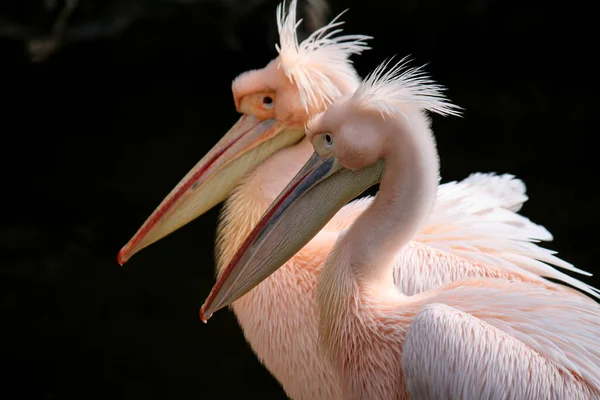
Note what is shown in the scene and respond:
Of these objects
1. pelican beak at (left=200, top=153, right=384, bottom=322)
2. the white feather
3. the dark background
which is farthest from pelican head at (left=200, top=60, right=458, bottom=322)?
the dark background

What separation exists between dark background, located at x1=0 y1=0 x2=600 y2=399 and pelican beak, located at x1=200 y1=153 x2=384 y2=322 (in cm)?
162

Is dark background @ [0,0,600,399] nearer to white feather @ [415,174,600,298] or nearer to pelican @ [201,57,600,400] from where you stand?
white feather @ [415,174,600,298]

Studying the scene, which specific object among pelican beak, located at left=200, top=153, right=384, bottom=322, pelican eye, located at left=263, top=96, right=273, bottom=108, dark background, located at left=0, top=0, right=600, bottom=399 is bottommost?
dark background, located at left=0, top=0, right=600, bottom=399

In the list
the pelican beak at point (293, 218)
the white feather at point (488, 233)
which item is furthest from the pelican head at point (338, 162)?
the white feather at point (488, 233)

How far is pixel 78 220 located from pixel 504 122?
3649mm

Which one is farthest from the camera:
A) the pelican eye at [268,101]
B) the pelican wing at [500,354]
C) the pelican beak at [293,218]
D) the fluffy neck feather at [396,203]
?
the pelican eye at [268,101]

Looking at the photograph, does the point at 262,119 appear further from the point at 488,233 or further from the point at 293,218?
the point at 488,233

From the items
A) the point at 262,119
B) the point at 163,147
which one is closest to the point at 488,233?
the point at 262,119

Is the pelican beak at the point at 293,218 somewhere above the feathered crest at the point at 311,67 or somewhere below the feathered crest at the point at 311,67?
below

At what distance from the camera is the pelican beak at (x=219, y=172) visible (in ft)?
10.6

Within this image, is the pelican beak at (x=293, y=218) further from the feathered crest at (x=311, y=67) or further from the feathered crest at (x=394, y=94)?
the feathered crest at (x=311, y=67)

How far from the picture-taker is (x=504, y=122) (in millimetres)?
7051

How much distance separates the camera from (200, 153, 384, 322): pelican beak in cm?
251

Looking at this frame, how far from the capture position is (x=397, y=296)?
99.3 inches
